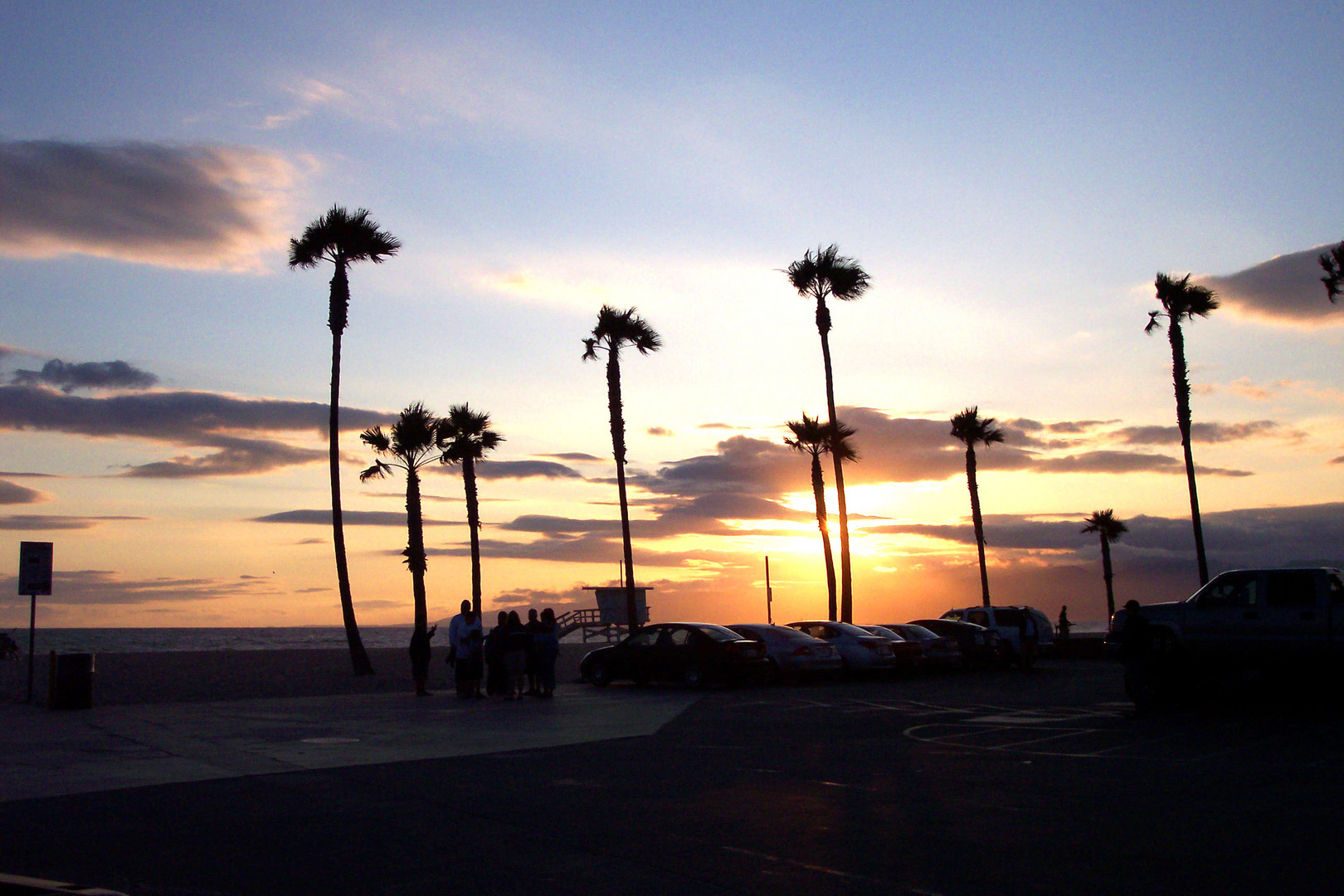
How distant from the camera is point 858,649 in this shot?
1037 inches

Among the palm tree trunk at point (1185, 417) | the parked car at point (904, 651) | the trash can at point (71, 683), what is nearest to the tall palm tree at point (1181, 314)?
the palm tree trunk at point (1185, 417)

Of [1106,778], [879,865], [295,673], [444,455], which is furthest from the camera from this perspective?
[444,455]

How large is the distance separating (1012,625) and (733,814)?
24631 mm

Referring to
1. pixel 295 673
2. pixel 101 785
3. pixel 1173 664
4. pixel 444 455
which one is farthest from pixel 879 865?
pixel 444 455

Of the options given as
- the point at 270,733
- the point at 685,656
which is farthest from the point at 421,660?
the point at 270,733

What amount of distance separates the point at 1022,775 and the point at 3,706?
1773cm

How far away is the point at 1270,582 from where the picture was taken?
1653 cm

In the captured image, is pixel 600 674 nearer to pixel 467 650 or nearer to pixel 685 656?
pixel 685 656

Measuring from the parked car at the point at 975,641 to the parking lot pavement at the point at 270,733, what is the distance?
38.5 ft

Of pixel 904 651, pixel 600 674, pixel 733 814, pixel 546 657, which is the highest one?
pixel 546 657

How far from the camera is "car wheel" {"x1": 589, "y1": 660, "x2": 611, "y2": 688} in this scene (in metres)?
25.5

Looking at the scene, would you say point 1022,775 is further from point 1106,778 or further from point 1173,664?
point 1173,664

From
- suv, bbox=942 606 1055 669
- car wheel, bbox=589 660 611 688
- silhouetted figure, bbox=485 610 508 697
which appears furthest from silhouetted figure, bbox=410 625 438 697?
suv, bbox=942 606 1055 669

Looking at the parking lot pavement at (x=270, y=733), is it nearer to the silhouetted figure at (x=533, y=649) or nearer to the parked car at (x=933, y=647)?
the silhouetted figure at (x=533, y=649)
